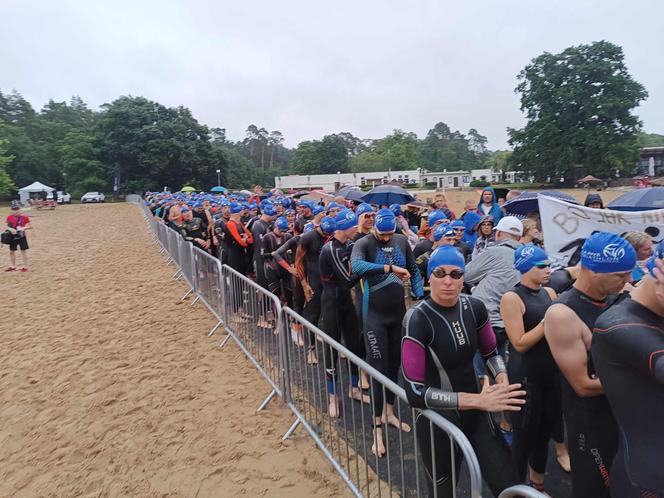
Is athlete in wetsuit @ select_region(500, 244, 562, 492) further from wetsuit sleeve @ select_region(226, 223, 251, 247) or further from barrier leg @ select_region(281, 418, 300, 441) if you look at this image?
wetsuit sleeve @ select_region(226, 223, 251, 247)

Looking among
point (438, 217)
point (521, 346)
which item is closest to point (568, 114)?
point (438, 217)

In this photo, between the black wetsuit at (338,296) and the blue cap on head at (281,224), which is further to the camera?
the blue cap on head at (281,224)

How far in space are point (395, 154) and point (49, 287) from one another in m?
92.1

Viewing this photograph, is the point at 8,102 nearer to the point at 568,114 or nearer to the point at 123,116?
the point at 123,116

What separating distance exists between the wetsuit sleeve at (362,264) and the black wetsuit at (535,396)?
4.14 ft

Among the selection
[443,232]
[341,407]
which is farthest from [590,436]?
[443,232]

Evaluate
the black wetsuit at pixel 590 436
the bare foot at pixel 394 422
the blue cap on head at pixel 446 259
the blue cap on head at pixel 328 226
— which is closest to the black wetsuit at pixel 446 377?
the blue cap on head at pixel 446 259

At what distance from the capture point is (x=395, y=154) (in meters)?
97.7

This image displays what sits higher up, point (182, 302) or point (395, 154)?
point (395, 154)

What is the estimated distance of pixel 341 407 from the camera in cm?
447

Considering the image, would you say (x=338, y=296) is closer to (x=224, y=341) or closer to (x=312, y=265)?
(x=312, y=265)

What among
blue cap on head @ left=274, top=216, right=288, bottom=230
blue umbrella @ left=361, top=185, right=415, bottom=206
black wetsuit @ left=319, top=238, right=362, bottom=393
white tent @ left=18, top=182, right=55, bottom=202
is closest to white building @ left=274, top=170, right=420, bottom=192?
white tent @ left=18, top=182, right=55, bottom=202

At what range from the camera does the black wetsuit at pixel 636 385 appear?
1.63 meters

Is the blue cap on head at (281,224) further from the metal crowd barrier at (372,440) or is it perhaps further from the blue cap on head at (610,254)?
the blue cap on head at (610,254)
